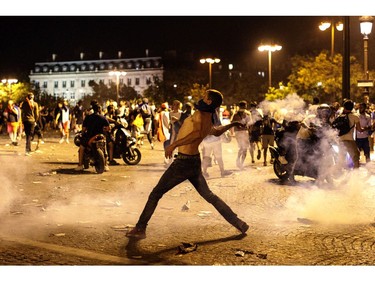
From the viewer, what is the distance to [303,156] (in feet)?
39.0

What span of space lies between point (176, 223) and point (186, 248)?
61.2 inches

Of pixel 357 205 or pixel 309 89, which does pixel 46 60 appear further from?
pixel 357 205

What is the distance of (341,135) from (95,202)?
532cm

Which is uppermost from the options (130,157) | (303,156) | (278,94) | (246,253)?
(278,94)

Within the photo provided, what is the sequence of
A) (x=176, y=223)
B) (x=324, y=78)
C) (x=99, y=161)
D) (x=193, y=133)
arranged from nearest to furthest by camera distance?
(x=193, y=133)
(x=176, y=223)
(x=99, y=161)
(x=324, y=78)

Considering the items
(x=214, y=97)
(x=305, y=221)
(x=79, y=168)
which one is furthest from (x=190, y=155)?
(x=79, y=168)

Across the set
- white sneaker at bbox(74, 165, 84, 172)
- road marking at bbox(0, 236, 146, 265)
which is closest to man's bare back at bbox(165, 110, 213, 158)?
road marking at bbox(0, 236, 146, 265)

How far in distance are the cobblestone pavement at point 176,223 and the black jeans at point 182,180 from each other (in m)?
0.25

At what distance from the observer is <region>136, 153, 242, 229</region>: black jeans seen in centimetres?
704

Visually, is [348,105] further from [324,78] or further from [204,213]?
[324,78]

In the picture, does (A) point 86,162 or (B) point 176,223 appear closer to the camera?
(B) point 176,223

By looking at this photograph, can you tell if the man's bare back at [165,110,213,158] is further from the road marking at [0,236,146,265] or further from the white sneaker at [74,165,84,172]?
the white sneaker at [74,165,84,172]

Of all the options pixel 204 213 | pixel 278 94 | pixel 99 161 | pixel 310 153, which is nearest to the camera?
pixel 204 213
